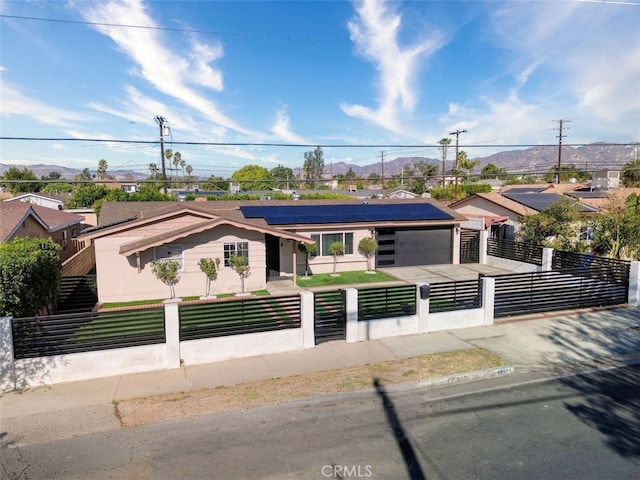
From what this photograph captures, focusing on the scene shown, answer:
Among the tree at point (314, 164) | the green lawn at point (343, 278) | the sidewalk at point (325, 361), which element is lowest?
the green lawn at point (343, 278)

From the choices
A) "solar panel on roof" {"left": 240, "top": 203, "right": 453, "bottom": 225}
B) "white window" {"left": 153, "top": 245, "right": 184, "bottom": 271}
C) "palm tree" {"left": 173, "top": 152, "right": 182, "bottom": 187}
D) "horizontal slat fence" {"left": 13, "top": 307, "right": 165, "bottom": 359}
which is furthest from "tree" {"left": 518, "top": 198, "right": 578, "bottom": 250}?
"palm tree" {"left": 173, "top": 152, "right": 182, "bottom": 187}

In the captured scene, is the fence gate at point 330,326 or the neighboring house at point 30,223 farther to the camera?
the neighboring house at point 30,223

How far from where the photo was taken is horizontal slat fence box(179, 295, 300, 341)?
30.5 ft

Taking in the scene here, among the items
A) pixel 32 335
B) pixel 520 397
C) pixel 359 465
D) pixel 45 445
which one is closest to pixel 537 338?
A: pixel 520 397

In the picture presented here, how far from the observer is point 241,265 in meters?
16.2

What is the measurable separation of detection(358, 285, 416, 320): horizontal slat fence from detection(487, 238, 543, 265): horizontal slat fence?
10899mm

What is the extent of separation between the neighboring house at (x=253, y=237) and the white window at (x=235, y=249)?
0.04m

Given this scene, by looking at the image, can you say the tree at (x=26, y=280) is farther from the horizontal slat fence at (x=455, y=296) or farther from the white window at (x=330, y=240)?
the white window at (x=330, y=240)

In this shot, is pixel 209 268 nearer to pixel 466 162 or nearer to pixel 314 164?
pixel 466 162

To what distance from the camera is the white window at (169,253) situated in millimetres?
15586

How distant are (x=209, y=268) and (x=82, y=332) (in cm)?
711

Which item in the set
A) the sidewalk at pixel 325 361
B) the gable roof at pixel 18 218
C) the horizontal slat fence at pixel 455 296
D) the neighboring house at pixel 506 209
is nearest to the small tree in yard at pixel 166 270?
the gable roof at pixel 18 218

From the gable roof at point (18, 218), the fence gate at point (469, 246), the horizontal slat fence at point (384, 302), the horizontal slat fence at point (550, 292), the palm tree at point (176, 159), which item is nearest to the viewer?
the horizontal slat fence at point (384, 302)

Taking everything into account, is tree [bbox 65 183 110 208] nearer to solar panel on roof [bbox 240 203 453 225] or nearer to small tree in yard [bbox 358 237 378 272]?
solar panel on roof [bbox 240 203 453 225]
